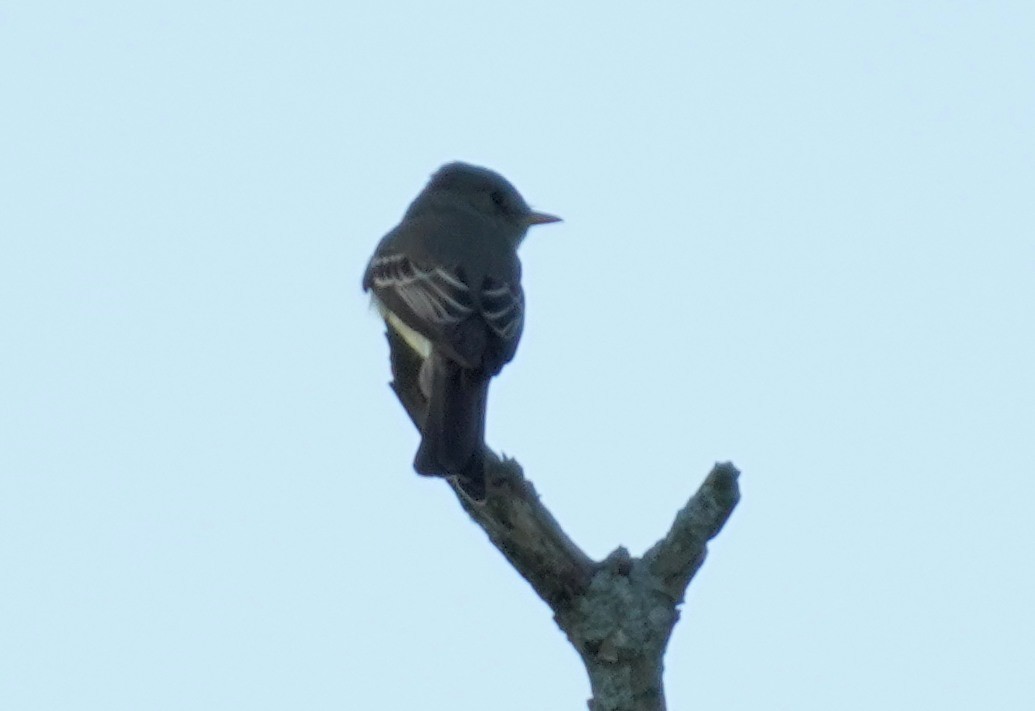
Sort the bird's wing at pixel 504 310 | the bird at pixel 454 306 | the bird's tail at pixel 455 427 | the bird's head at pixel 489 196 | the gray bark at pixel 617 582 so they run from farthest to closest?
the bird's head at pixel 489 196 → the bird's wing at pixel 504 310 → the bird at pixel 454 306 → the bird's tail at pixel 455 427 → the gray bark at pixel 617 582

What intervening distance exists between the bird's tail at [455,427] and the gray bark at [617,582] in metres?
0.33

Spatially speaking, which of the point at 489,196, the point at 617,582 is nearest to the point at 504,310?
the point at 489,196

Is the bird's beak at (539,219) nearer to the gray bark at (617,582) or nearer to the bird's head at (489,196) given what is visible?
the bird's head at (489,196)

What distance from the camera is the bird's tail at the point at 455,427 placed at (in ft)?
21.7

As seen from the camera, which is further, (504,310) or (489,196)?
(489,196)

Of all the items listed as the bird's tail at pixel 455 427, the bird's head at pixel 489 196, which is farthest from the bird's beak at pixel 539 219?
the bird's tail at pixel 455 427

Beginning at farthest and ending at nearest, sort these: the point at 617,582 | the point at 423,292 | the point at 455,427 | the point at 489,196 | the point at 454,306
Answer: the point at 489,196, the point at 423,292, the point at 454,306, the point at 455,427, the point at 617,582

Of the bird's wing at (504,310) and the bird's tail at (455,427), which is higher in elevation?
the bird's wing at (504,310)

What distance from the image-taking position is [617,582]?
5.65 meters

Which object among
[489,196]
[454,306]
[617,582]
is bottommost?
[617,582]

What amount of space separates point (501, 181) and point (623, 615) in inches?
206

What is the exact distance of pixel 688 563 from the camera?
5.68m

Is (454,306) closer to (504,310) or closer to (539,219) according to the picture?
(504,310)

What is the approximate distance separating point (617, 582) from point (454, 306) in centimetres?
280
